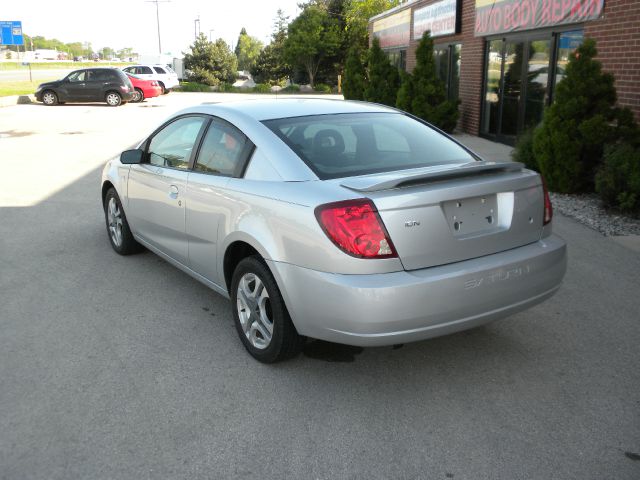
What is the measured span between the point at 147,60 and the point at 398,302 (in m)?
54.0

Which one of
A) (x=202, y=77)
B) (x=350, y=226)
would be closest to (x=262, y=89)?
(x=202, y=77)

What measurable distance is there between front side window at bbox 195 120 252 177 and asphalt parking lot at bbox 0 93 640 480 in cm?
113

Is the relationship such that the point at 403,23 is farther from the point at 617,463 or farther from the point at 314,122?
the point at 617,463

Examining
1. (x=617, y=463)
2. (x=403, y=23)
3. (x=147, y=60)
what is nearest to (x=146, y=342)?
(x=617, y=463)

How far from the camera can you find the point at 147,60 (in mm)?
53031

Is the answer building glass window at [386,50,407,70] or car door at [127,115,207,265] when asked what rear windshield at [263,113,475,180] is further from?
building glass window at [386,50,407,70]

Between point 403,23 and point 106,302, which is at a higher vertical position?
point 403,23

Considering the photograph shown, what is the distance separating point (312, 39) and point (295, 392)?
47.4 metres

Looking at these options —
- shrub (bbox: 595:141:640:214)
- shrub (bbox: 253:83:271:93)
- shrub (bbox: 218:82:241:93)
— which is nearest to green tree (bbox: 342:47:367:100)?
shrub (bbox: 595:141:640:214)

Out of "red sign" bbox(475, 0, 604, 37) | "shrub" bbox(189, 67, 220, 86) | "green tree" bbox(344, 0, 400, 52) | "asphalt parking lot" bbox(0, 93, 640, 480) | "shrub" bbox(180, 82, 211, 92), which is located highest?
"green tree" bbox(344, 0, 400, 52)

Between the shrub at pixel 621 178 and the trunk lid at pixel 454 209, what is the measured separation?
4.09m

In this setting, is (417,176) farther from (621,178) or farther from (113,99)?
(113,99)

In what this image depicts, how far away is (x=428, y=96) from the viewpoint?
52.4ft

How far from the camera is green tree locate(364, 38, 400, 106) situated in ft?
64.4
